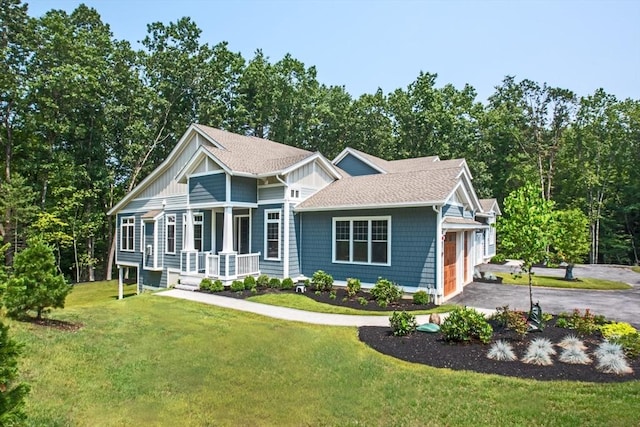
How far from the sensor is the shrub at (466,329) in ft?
27.3

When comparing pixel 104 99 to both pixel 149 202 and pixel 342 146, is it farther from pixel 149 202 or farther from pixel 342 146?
pixel 342 146

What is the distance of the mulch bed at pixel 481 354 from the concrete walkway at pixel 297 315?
0.95 metres

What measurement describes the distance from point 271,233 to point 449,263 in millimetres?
7346

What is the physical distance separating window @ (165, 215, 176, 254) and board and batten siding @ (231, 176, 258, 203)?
5377 millimetres

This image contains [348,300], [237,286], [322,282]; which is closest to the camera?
[348,300]

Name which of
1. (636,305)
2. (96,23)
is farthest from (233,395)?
(96,23)

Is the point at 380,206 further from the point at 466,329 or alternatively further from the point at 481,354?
the point at 481,354

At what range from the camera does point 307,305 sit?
501 inches

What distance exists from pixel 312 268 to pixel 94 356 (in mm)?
9306

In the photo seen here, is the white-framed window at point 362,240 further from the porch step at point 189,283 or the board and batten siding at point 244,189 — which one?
the porch step at point 189,283

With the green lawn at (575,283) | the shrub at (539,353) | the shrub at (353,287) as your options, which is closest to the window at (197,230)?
the shrub at (353,287)

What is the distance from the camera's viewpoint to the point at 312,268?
15852mm

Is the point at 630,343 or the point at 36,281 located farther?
the point at 36,281

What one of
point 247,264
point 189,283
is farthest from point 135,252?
point 247,264
